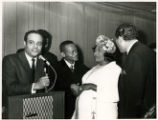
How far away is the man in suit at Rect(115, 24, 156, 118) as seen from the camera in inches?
58.0

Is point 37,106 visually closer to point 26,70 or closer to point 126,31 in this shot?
point 26,70

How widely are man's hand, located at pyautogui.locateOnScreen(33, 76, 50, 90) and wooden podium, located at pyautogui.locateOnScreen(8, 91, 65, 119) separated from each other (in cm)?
8

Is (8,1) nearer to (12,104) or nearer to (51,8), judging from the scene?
(51,8)

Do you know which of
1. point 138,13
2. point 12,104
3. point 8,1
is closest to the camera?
point 12,104

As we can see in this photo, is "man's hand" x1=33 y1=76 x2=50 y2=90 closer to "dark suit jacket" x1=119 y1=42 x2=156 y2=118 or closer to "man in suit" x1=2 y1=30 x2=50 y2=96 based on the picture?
"man in suit" x1=2 y1=30 x2=50 y2=96

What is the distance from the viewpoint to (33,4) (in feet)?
4.87

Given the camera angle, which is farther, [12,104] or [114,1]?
[114,1]

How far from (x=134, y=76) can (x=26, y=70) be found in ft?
1.98

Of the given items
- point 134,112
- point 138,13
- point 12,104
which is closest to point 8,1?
point 12,104

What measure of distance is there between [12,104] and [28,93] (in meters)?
0.16

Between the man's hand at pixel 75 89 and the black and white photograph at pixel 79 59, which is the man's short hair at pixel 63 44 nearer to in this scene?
the black and white photograph at pixel 79 59

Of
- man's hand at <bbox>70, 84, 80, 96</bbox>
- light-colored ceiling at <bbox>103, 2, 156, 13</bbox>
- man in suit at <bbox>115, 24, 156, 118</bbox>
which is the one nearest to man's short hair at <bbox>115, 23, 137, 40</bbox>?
man in suit at <bbox>115, 24, 156, 118</bbox>

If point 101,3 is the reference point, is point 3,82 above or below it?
below

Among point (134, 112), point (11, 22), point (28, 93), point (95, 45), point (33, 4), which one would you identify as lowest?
point (134, 112)
